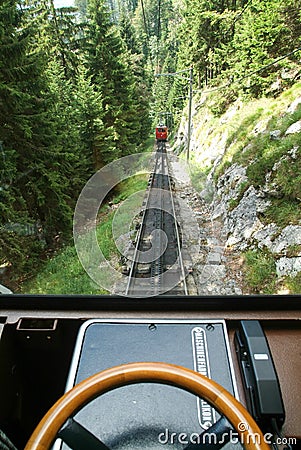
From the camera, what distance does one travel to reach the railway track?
10.7ft

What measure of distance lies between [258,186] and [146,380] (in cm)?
456

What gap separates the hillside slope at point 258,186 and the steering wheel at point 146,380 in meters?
1.86

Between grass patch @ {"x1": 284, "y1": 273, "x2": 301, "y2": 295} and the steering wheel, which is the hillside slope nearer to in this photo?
grass patch @ {"x1": 284, "y1": 273, "x2": 301, "y2": 295}

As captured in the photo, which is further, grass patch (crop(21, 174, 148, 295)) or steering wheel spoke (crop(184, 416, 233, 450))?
grass patch (crop(21, 174, 148, 295))

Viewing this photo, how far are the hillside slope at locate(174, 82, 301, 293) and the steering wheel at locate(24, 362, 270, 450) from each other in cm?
186

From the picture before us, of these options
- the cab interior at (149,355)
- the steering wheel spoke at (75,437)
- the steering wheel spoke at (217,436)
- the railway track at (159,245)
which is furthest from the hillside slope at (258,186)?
the steering wheel spoke at (75,437)

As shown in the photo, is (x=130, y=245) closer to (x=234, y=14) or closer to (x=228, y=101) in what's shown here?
(x=234, y=14)

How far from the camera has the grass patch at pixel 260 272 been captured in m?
2.77

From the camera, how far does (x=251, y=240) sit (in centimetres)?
390

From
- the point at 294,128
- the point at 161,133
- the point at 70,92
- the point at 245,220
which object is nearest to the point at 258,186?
the point at 245,220

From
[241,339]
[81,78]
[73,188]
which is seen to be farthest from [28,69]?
[241,339]

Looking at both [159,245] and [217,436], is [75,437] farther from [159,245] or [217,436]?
[159,245]

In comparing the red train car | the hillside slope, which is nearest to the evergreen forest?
the red train car

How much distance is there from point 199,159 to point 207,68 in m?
2.39
